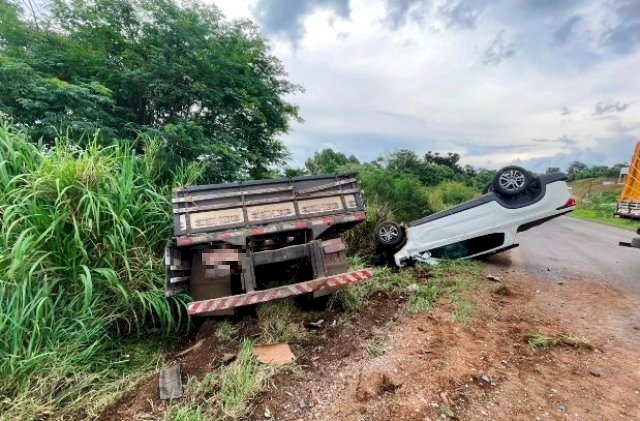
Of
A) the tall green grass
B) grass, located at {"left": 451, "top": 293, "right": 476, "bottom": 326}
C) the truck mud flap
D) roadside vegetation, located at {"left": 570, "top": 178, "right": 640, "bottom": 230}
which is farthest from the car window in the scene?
roadside vegetation, located at {"left": 570, "top": 178, "right": 640, "bottom": 230}

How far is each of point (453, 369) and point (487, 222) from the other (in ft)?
11.3

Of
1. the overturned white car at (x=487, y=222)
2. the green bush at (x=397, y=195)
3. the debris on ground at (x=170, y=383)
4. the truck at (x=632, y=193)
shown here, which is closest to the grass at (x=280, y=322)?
the debris on ground at (x=170, y=383)

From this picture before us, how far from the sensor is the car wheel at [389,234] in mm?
5863

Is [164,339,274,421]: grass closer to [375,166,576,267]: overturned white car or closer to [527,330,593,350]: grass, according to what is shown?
[527,330,593,350]: grass

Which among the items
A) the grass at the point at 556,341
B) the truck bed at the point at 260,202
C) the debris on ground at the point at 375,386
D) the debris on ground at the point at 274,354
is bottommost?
the grass at the point at 556,341

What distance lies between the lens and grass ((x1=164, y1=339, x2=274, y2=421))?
2.29 metres

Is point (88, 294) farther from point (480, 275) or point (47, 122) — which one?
point (480, 275)

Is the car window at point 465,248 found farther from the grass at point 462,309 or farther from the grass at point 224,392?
the grass at point 224,392

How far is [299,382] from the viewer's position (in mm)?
2711

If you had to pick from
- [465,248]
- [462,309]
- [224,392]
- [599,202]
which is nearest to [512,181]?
[465,248]

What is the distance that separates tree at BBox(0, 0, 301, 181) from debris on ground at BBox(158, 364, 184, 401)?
3870mm

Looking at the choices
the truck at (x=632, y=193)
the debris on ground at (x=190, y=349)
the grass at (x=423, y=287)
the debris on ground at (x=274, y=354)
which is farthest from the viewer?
the truck at (x=632, y=193)

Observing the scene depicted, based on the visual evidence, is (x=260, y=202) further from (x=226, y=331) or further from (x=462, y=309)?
(x=462, y=309)

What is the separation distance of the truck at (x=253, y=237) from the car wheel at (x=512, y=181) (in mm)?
2865
